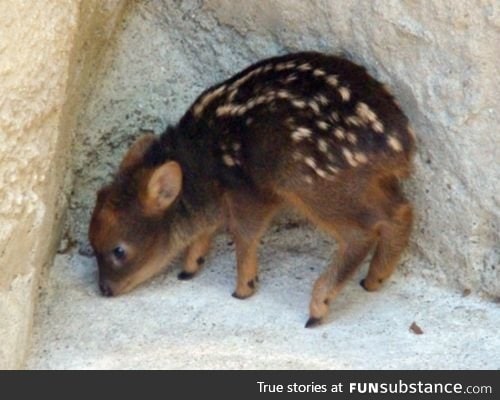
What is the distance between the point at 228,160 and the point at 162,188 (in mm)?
287

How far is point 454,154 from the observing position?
14.7 ft

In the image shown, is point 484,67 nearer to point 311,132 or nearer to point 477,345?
point 311,132

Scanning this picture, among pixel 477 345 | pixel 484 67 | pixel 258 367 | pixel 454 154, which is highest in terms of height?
pixel 484 67

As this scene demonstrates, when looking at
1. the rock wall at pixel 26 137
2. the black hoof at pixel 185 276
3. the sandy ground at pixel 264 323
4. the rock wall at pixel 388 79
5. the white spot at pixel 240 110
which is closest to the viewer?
the rock wall at pixel 26 137

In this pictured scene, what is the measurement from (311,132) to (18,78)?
1068 millimetres

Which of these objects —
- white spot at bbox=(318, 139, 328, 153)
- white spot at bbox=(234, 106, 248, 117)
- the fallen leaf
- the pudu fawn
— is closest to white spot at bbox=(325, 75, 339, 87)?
the pudu fawn

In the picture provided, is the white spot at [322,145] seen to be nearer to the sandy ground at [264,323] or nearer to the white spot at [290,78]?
the white spot at [290,78]

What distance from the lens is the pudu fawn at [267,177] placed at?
4.43 meters

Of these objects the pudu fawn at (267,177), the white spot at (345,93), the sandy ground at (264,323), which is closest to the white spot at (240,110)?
the pudu fawn at (267,177)

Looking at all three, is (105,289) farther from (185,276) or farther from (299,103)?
(299,103)

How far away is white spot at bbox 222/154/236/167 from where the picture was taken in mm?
4641

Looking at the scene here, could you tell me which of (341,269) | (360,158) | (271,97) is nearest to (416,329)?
(341,269)

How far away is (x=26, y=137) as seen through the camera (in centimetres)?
418
